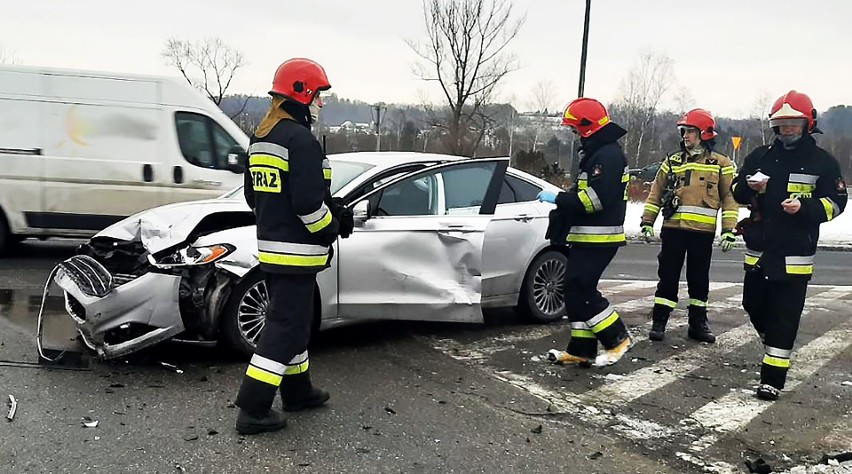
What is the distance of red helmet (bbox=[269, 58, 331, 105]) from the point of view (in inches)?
154

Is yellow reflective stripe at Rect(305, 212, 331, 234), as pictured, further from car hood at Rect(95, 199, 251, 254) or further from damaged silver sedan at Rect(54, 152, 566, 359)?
car hood at Rect(95, 199, 251, 254)

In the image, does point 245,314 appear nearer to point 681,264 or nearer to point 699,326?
point 681,264

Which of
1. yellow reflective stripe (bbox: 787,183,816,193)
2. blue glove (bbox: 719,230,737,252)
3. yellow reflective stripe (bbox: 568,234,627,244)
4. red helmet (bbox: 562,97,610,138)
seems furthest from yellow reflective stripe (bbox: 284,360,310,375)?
blue glove (bbox: 719,230,737,252)

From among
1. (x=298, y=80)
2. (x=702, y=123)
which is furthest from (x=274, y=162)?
(x=702, y=123)

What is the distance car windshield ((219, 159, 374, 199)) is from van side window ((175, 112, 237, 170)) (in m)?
2.94

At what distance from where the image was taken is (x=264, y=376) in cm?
389

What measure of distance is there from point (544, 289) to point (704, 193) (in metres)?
1.61

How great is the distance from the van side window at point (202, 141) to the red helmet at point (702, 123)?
547 centimetres

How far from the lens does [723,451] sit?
3955 millimetres

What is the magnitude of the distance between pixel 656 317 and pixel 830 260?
9.34 metres

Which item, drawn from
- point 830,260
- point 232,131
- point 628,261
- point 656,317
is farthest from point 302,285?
point 830,260

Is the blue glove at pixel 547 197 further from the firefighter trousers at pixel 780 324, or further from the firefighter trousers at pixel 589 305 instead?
the firefighter trousers at pixel 780 324

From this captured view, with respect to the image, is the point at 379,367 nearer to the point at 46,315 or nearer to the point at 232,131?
the point at 46,315

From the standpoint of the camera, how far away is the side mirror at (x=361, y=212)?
535 centimetres
